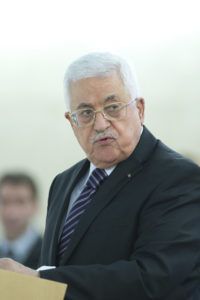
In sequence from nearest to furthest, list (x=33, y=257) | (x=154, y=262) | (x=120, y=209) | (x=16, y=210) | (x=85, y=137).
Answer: (x=154, y=262) < (x=120, y=209) < (x=85, y=137) < (x=33, y=257) < (x=16, y=210)

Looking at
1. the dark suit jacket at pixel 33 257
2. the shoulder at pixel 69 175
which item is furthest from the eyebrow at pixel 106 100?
the dark suit jacket at pixel 33 257

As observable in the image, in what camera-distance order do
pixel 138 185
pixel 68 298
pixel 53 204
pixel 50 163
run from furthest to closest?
1. pixel 50 163
2. pixel 53 204
3. pixel 138 185
4. pixel 68 298

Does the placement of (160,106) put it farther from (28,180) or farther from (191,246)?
(191,246)

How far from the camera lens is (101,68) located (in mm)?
2078

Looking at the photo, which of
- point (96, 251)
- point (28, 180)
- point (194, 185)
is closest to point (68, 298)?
point (96, 251)

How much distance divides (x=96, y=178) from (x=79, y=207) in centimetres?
9

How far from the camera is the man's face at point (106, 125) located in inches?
81.7

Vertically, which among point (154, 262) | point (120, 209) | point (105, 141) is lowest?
point (154, 262)

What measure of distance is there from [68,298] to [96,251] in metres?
0.15

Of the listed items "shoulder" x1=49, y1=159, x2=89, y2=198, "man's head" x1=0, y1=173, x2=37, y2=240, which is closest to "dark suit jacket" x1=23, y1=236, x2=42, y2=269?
"man's head" x1=0, y1=173, x2=37, y2=240

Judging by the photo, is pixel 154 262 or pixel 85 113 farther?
pixel 85 113

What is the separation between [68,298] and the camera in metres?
1.92

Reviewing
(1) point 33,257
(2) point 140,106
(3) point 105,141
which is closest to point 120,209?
(3) point 105,141

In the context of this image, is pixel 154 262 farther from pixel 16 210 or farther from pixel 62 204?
pixel 16 210
